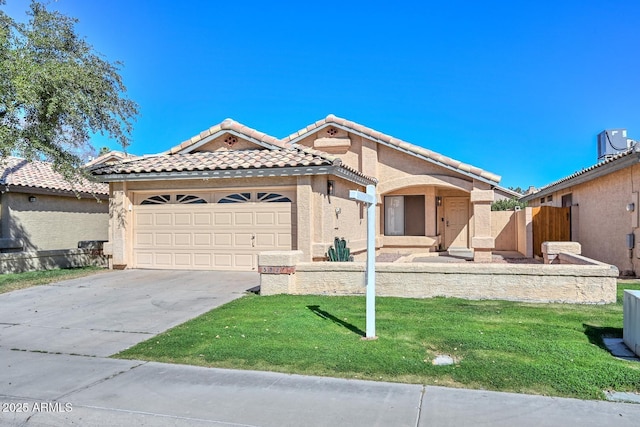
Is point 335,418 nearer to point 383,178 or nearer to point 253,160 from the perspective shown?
point 253,160

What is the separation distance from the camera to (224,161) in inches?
557

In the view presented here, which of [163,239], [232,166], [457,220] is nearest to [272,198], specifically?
[232,166]

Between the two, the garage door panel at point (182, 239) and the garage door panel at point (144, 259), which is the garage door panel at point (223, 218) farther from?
the garage door panel at point (144, 259)

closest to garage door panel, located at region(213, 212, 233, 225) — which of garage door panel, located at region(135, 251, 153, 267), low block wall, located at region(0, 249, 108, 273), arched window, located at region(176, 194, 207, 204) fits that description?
arched window, located at region(176, 194, 207, 204)

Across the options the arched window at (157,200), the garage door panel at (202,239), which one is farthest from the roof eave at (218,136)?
the garage door panel at (202,239)

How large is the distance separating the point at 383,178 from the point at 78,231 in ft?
43.6

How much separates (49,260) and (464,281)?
1305 centimetres

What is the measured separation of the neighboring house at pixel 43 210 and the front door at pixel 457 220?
14.8 m

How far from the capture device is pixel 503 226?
2217cm

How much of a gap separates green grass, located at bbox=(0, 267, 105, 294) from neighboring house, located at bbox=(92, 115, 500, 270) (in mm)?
1039

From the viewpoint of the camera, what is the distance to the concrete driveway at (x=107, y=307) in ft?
22.9

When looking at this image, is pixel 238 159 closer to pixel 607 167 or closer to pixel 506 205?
pixel 607 167

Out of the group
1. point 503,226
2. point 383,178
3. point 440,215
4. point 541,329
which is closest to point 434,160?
point 383,178

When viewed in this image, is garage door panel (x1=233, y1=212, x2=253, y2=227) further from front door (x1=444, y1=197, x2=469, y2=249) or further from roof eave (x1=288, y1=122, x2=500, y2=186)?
front door (x1=444, y1=197, x2=469, y2=249)
